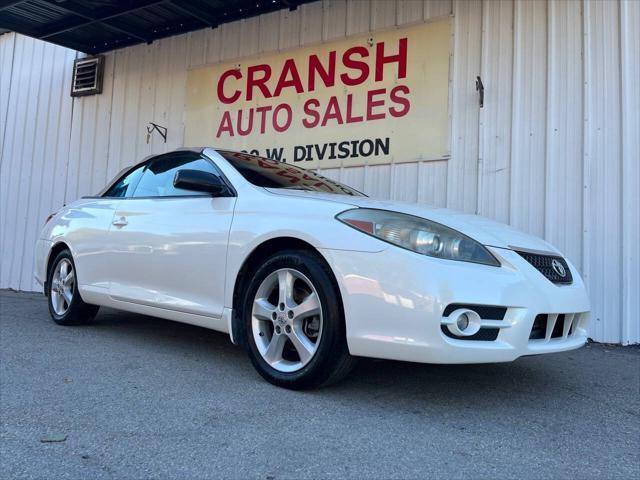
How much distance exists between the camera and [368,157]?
6.05 m

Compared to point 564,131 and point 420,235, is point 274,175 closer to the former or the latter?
point 420,235

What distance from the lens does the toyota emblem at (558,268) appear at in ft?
9.69

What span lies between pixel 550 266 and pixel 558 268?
10 cm

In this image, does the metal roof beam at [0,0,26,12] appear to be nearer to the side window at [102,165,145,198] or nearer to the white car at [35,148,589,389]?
the side window at [102,165,145,198]

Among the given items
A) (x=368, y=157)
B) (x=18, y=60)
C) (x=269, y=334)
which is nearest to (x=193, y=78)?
(x=368, y=157)

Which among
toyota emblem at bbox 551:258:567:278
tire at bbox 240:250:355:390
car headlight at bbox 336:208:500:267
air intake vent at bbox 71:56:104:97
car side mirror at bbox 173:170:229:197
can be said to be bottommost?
tire at bbox 240:250:355:390

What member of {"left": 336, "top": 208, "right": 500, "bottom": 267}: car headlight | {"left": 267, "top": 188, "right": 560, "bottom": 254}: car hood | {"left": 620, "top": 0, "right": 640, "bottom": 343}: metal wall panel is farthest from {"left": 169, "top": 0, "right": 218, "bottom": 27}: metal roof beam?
{"left": 336, "top": 208, "right": 500, "bottom": 267}: car headlight

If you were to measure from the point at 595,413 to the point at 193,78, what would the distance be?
6811mm

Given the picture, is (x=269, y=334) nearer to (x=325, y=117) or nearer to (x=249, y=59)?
(x=325, y=117)

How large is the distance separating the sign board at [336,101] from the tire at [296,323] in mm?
3276

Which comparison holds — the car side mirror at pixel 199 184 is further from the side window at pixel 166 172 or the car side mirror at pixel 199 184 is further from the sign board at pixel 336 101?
the sign board at pixel 336 101

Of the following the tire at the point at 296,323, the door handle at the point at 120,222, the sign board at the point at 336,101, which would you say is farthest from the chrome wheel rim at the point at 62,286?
the sign board at the point at 336,101

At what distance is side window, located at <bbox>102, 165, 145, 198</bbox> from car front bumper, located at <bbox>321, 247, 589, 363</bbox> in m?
2.48

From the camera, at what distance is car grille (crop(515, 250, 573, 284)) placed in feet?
9.23
